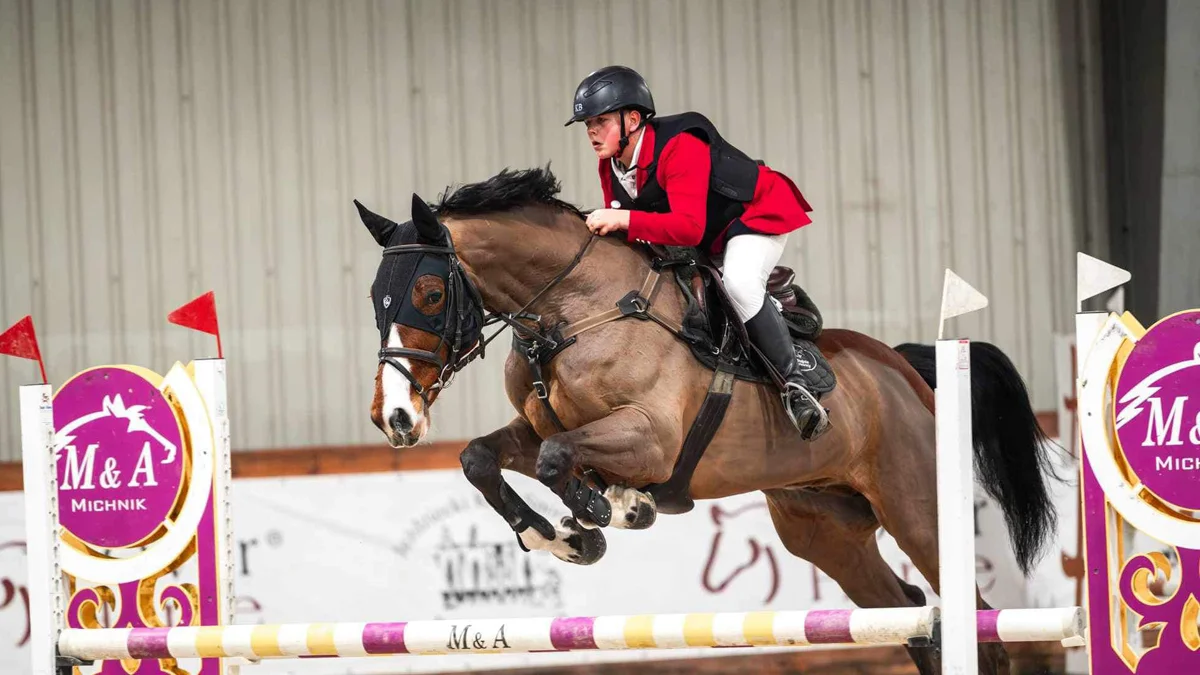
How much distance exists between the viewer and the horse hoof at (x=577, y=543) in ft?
10.2

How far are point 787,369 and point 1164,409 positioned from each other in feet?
3.01

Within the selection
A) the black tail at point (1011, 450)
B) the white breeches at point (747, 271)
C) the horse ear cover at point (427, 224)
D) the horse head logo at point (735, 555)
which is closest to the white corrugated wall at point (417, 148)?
the horse head logo at point (735, 555)

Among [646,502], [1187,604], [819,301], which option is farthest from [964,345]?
[819,301]

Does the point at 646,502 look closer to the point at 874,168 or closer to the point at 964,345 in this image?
the point at 964,345

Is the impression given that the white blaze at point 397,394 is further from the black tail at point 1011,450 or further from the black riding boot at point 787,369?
the black tail at point 1011,450

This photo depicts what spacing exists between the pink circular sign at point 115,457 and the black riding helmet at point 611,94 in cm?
143

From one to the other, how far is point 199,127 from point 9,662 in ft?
8.32

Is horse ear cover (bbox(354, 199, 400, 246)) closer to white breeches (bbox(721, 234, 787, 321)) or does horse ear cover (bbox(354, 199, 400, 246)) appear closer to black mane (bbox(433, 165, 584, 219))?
black mane (bbox(433, 165, 584, 219))

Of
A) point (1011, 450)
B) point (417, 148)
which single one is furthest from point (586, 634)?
point (417, 148)

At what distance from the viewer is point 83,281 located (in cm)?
600

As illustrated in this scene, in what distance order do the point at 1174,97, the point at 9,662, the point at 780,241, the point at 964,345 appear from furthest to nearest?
the point at 1174,97
the point at 9,662
the point at 780,241
the point at 964,345

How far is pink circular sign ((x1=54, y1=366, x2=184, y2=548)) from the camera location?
351 cm

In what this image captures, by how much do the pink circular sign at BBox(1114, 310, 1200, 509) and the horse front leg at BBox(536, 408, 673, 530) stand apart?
44.5 inches

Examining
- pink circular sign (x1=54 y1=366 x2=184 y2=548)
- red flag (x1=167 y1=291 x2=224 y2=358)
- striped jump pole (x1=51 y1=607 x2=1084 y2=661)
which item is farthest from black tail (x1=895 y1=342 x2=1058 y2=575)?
pink circular sign (x1=54 y1=366 x2=184 y2=548)
